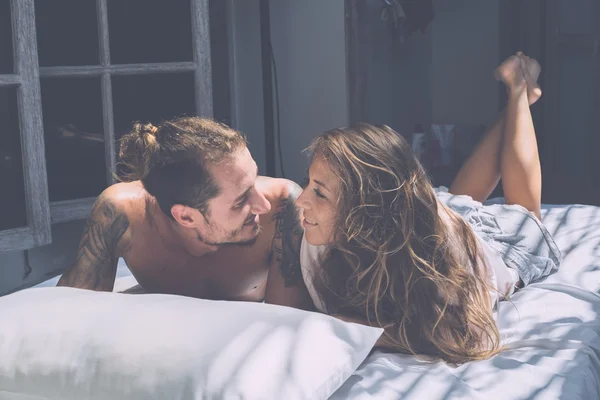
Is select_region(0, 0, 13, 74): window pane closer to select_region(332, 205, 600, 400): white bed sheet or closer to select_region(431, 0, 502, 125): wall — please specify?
select_region(332, 205, 600, 400): white bed sheet

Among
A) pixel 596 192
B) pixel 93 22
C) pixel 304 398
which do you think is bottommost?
pixel 596 192

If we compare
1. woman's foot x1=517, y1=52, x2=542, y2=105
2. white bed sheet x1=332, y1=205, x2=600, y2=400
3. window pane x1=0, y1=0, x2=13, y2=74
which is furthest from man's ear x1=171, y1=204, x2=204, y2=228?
woman's foot x1=517, y1=52, x2=542, y2=105

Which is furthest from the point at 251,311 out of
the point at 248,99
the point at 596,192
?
the point at 596,192

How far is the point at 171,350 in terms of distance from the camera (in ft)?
5.07

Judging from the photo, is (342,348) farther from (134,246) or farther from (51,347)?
(134,246)

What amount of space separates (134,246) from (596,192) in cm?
314

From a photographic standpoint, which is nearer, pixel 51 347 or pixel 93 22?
pixel 51 347

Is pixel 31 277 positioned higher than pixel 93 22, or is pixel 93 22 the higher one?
pixel 93 22

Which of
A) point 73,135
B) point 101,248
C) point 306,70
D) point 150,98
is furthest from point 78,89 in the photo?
point 306,70

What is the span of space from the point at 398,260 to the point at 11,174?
63.8 inches

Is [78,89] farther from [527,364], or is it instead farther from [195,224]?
[527,364]

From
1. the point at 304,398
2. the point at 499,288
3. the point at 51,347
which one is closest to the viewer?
the point at 304,398

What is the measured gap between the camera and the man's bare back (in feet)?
7.71

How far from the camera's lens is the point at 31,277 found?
3299 millimetres
